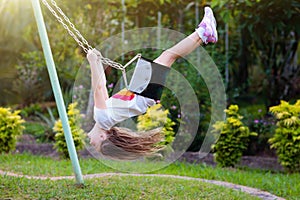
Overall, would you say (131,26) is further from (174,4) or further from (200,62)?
(200,62)

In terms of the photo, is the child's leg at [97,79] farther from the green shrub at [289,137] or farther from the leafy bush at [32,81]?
the leafy bush at [32,81]

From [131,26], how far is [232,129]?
3.57 m

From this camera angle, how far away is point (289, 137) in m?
6.19

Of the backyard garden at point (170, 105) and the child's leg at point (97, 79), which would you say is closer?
the child's leg at point (97, 79)

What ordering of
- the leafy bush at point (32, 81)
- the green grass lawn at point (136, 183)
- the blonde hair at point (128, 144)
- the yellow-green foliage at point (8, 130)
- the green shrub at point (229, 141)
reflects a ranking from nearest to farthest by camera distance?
the blonde hair at point (128, 144) → the green grass lawn at point (136, 183) → the green shrub at point (229, 141) → the yellow-green foliage at point (8, 130) → the leafy bush at point (32, 81)

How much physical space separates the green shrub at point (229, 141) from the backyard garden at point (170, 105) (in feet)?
0.05

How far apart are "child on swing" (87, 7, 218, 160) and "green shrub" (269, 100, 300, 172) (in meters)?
2.89

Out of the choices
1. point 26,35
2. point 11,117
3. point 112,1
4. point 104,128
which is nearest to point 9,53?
point 26,35

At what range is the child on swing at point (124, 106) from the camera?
10.9 ft

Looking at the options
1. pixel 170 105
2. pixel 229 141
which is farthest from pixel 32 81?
pixel 229 141

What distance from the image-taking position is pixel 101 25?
352 inches

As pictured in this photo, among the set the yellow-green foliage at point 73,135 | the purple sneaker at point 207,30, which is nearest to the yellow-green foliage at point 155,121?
the yellow-green foliage at point 73,135

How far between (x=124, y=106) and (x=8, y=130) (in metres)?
3.85

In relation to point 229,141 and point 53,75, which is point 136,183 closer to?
point 53,75
